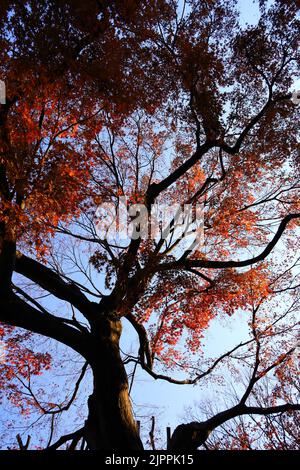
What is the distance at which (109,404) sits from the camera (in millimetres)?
5312

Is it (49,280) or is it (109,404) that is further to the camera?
(49,280)

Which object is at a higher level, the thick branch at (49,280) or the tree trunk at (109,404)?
the thick branch at (49,280)

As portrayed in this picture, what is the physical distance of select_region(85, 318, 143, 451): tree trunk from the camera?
504 cm

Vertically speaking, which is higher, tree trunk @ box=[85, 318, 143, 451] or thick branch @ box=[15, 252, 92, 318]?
thick branch @ box=[15, 252, 92, 318]

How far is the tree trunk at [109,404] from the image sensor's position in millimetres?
5035

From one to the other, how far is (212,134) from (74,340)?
21.0 feet

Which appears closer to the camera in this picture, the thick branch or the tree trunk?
the tree trunk

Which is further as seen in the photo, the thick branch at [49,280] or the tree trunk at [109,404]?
the thick branch at [49,280]

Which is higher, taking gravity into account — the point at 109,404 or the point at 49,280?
the point at 49,280

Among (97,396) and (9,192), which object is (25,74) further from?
(97,396)

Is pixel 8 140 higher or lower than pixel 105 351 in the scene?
higher

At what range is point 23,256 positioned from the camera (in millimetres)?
6375
